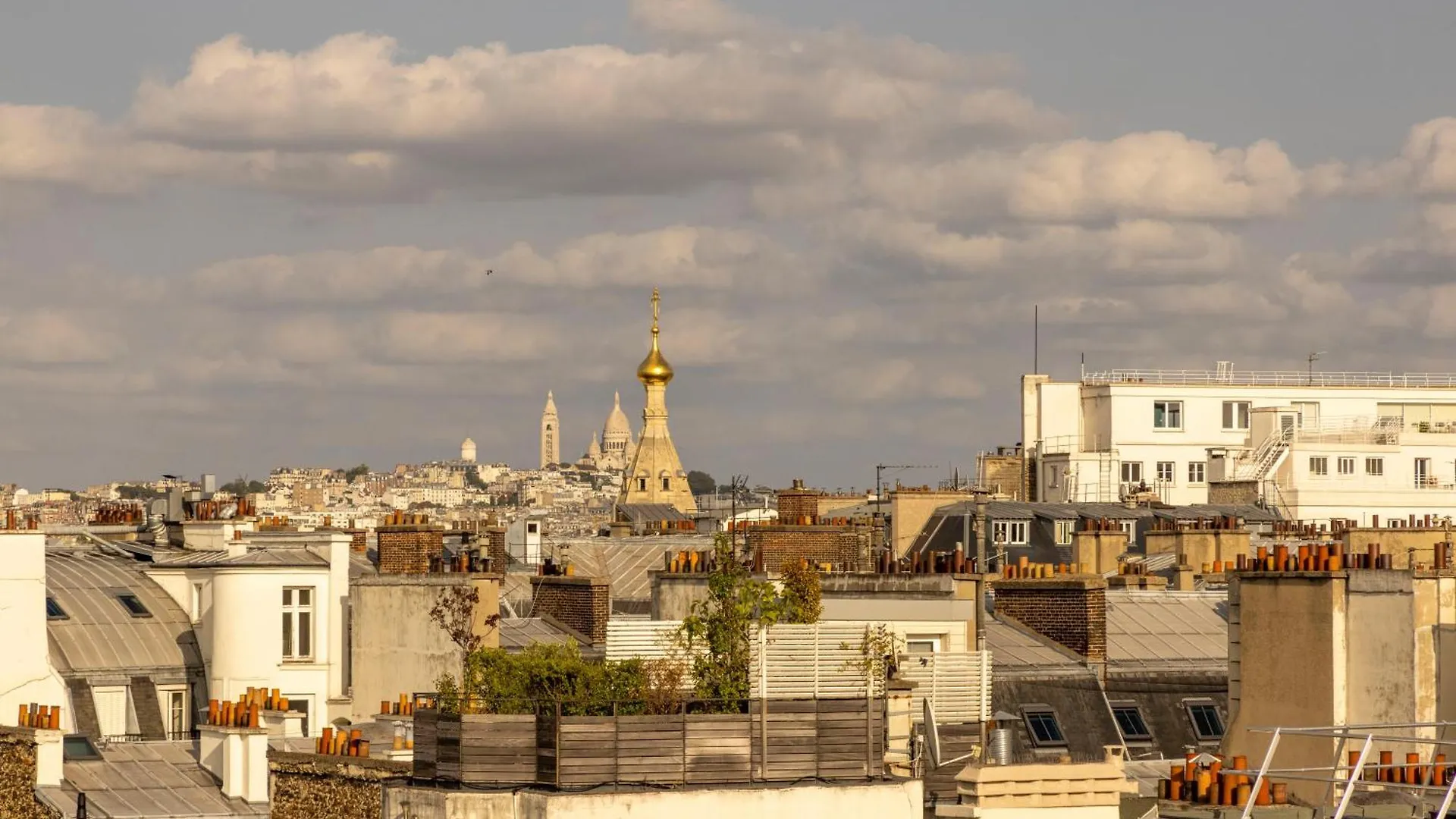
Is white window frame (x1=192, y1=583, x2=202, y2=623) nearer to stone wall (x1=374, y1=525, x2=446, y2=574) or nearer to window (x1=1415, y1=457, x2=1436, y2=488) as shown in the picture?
stone wall (x1=374, y1=525, x2=446, y2=574)

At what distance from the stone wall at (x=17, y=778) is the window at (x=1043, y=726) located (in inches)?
548

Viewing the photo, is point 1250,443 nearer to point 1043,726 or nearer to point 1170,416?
point 1170,416

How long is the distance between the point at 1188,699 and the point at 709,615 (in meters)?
15.8

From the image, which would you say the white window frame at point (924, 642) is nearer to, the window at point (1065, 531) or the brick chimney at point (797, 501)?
the brick chimney at point (797, 501)

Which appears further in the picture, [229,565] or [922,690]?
[229,565]

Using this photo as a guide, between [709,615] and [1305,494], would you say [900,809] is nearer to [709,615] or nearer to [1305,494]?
[709,615]

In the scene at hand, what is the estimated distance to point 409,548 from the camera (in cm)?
4919

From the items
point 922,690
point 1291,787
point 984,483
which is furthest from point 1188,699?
point 984,483

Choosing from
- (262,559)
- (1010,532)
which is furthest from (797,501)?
(1010,532)

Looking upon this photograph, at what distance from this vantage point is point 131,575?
51625 millimetres

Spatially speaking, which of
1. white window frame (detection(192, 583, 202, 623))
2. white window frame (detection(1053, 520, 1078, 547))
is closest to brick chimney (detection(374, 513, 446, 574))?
white window frame (detection(192, 583, 202, 623))

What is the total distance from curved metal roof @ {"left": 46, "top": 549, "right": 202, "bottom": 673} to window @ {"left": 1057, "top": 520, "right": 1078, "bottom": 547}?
40.2m

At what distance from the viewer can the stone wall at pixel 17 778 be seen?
3544 cm

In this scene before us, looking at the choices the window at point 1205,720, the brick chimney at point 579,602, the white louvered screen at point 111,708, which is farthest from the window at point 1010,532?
the window at point 1205,720
